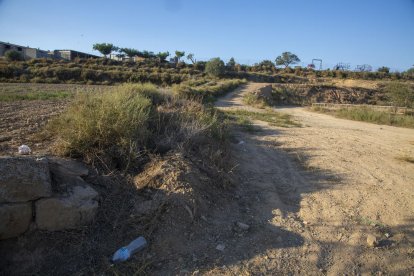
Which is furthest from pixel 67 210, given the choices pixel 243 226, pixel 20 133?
pixel 20 133

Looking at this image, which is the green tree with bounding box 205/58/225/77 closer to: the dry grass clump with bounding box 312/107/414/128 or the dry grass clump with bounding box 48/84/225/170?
the dry grass clump with bounding box 312/107/414/128

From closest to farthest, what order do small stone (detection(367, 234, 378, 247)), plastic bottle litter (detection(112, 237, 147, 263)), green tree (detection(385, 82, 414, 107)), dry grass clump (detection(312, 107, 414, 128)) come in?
plastic bottle litter (detection(112, 237, 147, 263)) → small stone (detection(367, 234, 378, 247)) → dry grass clump (detection(312, 107, 414, 128)) → green tree (detection(385, 82, 414, 107))

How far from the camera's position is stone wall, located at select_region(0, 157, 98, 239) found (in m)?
3.07

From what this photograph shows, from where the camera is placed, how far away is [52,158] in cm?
395

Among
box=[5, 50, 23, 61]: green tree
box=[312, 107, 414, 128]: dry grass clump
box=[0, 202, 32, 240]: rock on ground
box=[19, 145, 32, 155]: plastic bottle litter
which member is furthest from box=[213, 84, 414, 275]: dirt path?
box=[5, 50, 23, 61]: green tree

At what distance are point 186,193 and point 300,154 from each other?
4153mm

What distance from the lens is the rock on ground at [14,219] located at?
3016 millimetres

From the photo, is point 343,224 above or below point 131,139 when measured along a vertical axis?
below

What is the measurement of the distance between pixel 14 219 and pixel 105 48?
250 feet

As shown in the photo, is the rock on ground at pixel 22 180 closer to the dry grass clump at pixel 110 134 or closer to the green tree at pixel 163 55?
the dry grass clump at pixel 110 134

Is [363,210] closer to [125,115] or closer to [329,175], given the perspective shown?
[329,175]

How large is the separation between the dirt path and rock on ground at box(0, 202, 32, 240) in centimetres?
195

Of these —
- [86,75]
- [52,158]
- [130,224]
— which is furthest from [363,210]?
[86,75]

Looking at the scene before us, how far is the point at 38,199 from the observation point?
322 centimetres
